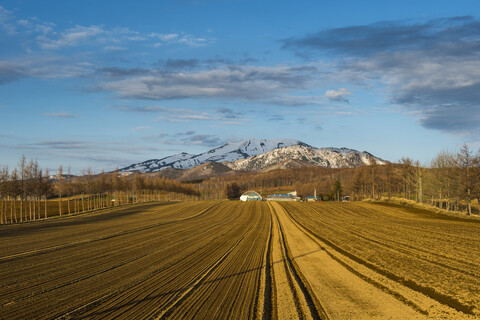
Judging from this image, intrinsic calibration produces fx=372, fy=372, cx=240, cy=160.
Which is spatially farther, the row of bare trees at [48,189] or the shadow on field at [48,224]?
the row of bare trees at [48,189]

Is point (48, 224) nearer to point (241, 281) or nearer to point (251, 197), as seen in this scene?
point (241, 281)

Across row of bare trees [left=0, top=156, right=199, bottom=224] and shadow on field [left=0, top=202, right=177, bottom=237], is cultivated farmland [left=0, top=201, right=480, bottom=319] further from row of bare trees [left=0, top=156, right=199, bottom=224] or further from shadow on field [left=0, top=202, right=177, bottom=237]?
row of bare trees [left=0, top=156, right=199, bottom=224]

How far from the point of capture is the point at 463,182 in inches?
2389

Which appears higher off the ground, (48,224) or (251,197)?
(48,224)

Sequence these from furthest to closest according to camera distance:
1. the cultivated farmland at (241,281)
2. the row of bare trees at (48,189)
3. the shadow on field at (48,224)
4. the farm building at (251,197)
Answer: the farm building at (251,197) < the row of bare trees at (48,189) < the shadow on field at (48,224) < the cultivated farmland at (241,281)

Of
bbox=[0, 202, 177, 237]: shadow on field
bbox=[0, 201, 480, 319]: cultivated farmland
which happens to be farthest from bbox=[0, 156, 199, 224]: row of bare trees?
bbox=[0, 201, 480, 319]: cultivated farmland

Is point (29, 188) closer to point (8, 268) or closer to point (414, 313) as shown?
point (8, 268)

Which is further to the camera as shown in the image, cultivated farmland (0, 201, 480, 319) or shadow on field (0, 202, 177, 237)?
shadow on field (0, 202, 177, 237)

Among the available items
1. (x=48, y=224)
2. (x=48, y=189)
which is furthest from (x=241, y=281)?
(x=48, y=189)

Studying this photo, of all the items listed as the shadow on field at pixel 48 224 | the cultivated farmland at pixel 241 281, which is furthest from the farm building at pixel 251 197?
the cultivated farmland at pixel 241 281

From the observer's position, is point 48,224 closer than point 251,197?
Yes

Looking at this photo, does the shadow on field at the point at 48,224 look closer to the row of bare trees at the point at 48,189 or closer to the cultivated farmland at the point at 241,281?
the row of bare trees at the point at 48,189

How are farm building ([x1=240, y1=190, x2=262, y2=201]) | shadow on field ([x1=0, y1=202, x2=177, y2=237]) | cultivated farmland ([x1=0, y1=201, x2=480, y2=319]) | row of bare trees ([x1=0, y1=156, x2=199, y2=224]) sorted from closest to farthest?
cultivated farmland ([x1=0, y1=201, x2=480, y2=319]), shadow on field ([x1=0, y1=202, x2=177, y2=237]), row of bare trees ([x1=0, y1=156, x2=199, y2=224]), farm building ([x1=240, y1=190, x2=262, y2=201])

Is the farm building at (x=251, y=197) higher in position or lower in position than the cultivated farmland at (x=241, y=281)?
lower
